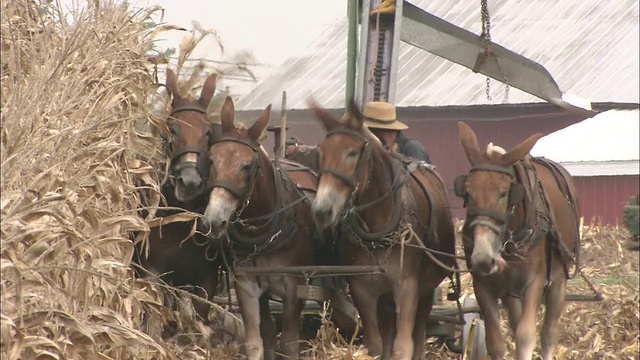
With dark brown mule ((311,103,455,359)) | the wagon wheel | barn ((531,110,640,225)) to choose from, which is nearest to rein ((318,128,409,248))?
dark brown mule ((311,103,455,359))

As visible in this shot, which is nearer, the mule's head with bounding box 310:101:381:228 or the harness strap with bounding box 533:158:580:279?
the mule's head with bounding box 310:101:381:228

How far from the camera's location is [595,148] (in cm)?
2870

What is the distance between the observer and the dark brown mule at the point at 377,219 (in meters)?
8.51

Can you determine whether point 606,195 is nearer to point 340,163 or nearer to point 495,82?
point 495,82

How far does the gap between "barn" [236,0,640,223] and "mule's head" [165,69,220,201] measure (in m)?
17.2

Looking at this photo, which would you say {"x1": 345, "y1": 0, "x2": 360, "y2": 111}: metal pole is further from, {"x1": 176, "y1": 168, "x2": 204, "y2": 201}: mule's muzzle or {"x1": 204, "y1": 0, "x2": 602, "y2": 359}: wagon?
{"x1": 176, "y1": 168, "x2": 204, "y2": 201}: mule's muzzle

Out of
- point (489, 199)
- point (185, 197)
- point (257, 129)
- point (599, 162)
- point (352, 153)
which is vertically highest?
point (257, 129)

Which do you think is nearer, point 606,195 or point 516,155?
point 516,155

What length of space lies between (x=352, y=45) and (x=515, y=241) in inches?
162

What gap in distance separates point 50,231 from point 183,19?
439 centimetres

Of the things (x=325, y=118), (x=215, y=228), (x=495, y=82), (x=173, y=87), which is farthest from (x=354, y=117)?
(x=495, y=82)

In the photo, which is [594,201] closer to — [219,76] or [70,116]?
[219,76]

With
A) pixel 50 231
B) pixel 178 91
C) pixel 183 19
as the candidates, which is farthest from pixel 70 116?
pixel 183 19

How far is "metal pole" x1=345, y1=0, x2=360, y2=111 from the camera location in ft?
40.2
